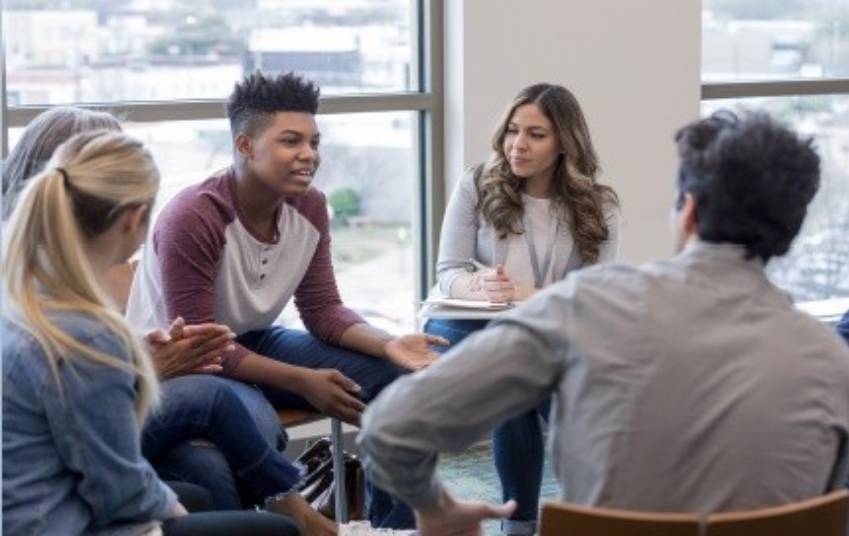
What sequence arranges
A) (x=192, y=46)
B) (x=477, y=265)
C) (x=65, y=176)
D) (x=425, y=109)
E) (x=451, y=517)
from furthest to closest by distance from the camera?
(x=425, y=109) → (x=192, y=46) → (x=477, y=265) → (x=65, y=176) → (x=451, y=517)

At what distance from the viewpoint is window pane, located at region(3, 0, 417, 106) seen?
4238mm

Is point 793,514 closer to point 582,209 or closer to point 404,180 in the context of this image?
point 582,209

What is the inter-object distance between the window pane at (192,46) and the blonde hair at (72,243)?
6.13 feet

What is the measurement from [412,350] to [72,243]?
4.60 feet

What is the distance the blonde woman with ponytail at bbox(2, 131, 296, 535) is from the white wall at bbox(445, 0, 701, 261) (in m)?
2.46

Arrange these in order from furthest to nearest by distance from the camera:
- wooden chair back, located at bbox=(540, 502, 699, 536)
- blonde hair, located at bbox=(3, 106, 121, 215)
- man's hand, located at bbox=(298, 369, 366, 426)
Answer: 1. man's hand, located at bbox=(298, 369, 366, 426)
2. blonde hair, located at bbox=(3, 106, 121, 215)
3. wooden chair back, located at bbox=(540, 502, 699, 536)

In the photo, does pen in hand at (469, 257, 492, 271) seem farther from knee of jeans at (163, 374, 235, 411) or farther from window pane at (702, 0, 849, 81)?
window pane at (702, 0, 849, 81)

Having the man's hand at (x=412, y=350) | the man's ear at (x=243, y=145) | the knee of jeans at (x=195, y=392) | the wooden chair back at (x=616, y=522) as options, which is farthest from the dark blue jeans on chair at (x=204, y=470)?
the wooden chair back at (x=616, y=522)

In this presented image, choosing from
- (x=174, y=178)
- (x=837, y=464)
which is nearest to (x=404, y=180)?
(x=174, y=178)

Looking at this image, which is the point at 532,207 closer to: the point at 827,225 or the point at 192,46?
the point at 192,46

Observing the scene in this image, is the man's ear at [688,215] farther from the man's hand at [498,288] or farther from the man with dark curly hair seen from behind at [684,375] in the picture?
the man's hand at [498,288]

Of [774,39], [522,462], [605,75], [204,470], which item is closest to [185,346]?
[204,470]

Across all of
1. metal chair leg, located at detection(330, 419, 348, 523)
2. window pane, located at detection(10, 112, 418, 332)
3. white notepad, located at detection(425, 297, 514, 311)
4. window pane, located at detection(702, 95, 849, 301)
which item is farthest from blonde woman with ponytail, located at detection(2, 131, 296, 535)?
window pane, located at detection(702, 95, 849, 301)

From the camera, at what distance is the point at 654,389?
1808 millimetres
